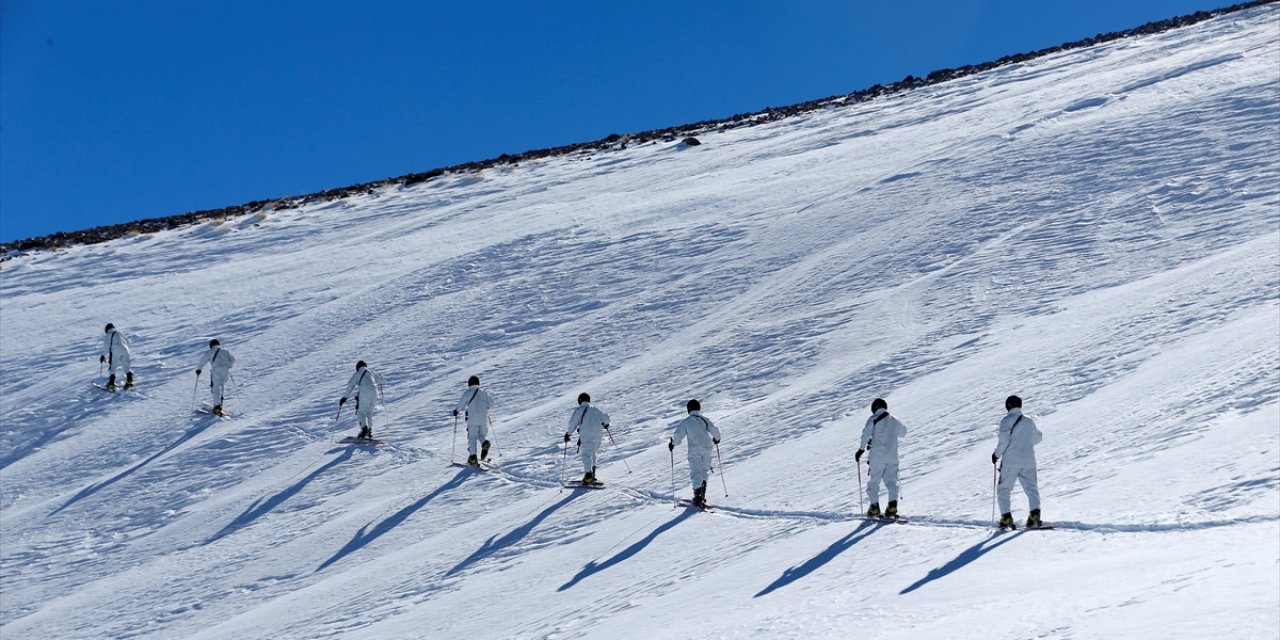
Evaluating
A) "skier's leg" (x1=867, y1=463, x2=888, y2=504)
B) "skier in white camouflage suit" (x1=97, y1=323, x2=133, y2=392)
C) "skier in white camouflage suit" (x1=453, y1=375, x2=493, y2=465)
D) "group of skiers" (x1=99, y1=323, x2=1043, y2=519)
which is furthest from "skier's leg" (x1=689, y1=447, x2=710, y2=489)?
"skier in white camouflage suit" (x1=97, y1=323, x2=133, y2=392)

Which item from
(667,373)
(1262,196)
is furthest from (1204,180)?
(667,373)

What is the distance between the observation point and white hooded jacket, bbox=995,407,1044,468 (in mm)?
12438

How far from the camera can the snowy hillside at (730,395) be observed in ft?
37.3

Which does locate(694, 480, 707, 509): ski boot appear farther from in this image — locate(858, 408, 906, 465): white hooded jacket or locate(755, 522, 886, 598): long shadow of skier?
locate(755, 522, 886, 598): long shadow of skier

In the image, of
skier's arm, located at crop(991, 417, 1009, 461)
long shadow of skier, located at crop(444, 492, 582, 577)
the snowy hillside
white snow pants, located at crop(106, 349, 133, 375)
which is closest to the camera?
the snowy hillside

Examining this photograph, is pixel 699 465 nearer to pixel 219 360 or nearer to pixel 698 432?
pixel 698 432

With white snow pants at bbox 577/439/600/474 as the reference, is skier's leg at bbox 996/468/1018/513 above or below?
below

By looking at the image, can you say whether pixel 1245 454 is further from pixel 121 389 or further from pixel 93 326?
pixel 93 326

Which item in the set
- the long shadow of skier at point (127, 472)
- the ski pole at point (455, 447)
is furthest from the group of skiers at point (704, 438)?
the long shadow of skier at point (127, 472)

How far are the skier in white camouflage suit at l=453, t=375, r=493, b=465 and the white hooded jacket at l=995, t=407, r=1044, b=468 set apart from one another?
8.35 metres

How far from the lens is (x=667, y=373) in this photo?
69.9 ft

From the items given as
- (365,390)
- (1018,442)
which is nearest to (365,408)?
(365,390)

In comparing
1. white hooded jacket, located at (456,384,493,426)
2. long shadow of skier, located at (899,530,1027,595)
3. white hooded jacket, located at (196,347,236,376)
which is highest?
white hooded jacket, located at (196,347,236,376)

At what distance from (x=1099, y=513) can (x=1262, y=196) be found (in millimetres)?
14668
